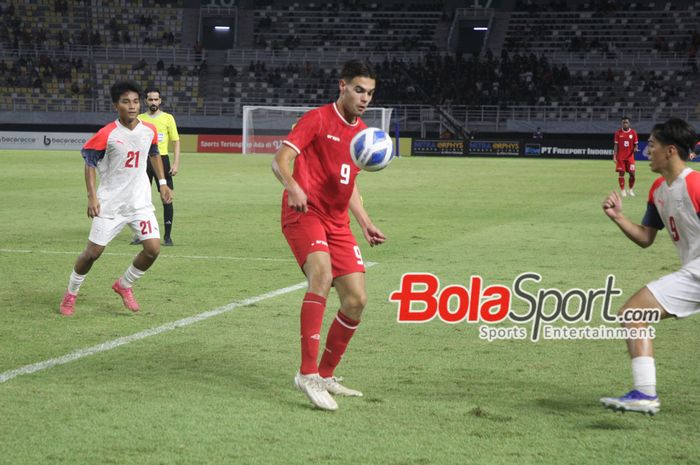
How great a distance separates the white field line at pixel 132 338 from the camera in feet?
21.5

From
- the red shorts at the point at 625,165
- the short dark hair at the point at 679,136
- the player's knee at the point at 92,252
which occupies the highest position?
the short dark hair at the point at 679,136

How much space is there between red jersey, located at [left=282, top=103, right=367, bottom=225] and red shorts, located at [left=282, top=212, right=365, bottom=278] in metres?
0.06

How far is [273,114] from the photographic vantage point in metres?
45.1

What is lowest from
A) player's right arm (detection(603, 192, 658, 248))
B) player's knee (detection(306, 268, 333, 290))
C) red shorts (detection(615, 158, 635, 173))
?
red shorts (detection(615, 158, 635, 173))

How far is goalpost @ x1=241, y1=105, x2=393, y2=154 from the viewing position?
1762 inches

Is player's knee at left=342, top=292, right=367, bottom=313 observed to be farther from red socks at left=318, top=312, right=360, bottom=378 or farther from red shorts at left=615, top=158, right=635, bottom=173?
red shorts at left=615, top=158, right=635, bottom=173

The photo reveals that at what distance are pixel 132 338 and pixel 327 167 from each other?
8.71ft

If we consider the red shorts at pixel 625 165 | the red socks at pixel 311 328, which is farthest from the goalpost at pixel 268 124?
the red socks at pixel 311 328

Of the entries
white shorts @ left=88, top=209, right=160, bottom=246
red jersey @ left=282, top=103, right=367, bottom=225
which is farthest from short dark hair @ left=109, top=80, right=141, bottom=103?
red jersey @ left=282, top=103, right=367, bottom=225

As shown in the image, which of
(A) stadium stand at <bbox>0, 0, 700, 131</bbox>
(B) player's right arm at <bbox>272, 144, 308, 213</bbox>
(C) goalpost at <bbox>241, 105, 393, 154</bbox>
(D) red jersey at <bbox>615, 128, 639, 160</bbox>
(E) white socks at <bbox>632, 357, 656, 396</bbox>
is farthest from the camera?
(A) stadium stand at <bbox>0, 0, 700, 131</bbox>

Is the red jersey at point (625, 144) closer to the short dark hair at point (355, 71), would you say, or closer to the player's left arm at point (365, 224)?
the player's left arm at point (365, 224)

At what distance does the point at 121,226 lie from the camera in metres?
8.86

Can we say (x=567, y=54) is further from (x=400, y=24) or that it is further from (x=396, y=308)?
(x=396, y=308)

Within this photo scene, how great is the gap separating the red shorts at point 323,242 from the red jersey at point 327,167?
0.06m
